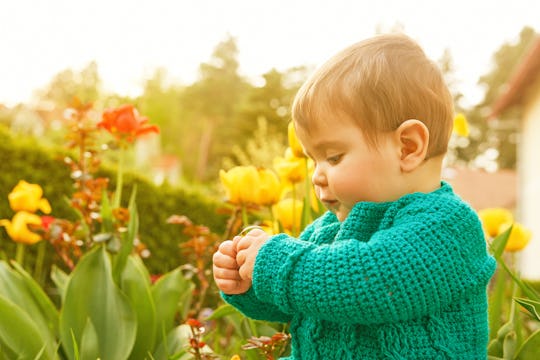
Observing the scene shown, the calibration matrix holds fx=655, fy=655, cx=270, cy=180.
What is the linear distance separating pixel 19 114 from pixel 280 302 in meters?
12.0

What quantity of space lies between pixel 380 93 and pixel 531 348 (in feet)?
2.52

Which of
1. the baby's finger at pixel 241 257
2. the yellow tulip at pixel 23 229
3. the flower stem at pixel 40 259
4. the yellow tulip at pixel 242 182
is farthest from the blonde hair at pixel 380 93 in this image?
the flower stem at pixel 40 259

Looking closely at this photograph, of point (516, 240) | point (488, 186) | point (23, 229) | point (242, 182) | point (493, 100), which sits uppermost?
point (242, 182)

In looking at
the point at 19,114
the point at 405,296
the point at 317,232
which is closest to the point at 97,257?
the point at 317,232

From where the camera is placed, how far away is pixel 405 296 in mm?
1158

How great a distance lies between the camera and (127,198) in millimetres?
4234

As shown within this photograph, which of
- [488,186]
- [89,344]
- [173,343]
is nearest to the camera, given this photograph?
[89,344]

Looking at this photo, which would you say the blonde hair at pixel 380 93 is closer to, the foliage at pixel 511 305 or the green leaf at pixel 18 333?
the foliage at pixel 511 305

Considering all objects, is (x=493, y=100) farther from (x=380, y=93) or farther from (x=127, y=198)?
(x=380, y=93)

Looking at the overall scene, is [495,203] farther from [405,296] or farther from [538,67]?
[405,296]

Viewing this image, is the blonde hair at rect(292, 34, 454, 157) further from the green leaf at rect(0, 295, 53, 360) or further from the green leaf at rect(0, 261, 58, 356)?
the green leaf at rect(0, 261, 58, 356)

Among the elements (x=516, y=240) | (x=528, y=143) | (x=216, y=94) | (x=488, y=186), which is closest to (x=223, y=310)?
(x=516, y=240)

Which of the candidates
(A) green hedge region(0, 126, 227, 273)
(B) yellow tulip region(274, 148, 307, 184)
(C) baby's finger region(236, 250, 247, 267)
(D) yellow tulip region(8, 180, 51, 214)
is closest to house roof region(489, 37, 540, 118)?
(A) green hedge region(0, 126, 227, 273)

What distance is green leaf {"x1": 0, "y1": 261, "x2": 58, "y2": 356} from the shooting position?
2041mm
